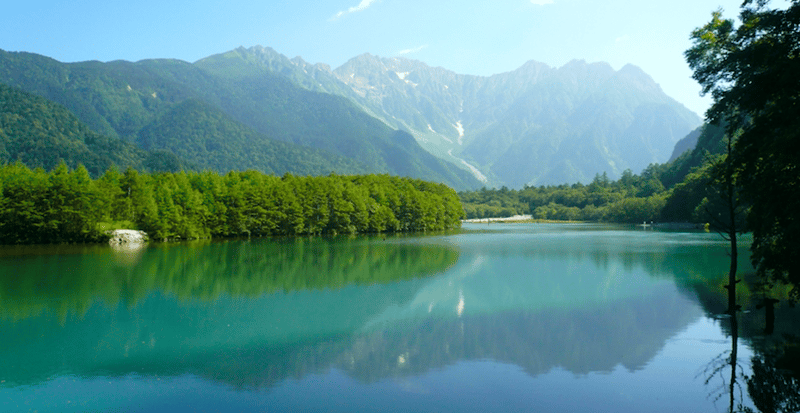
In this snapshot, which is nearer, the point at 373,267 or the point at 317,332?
the point at 317,332

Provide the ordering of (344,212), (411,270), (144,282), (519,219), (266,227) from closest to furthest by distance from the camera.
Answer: (144,282)
(411,270)
(266,227)
(344,212)
(519,219)

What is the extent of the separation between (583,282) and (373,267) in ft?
49.4

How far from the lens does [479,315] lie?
21578 millimetres

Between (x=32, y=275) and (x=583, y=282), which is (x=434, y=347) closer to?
(x=583, y=282)

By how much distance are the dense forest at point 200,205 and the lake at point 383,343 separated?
102 ft

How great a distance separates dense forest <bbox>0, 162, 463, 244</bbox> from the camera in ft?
196

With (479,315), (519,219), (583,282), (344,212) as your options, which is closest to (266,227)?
(344,212)

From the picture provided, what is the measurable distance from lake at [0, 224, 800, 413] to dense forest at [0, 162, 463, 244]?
1227 inches

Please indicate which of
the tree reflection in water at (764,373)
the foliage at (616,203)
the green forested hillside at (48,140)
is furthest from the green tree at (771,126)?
the green forested hillside at (48,140)

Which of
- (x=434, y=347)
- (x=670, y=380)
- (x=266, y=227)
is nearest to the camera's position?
(x=670, y=380)

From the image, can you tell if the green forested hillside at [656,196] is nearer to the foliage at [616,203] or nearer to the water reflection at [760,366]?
the foliage at [616,203]

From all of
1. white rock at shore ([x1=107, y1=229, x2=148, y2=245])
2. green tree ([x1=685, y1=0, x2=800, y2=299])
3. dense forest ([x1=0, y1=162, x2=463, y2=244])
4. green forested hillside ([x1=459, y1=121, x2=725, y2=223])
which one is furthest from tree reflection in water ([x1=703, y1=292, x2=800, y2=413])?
dense forest ([x1=0, y1=162, x2=463, y2=244])

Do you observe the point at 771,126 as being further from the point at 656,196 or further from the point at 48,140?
the point at 48,140

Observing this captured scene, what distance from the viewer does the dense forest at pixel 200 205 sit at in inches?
2349
